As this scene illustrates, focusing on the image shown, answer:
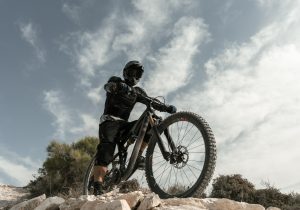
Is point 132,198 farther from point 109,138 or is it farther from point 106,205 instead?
point 109,138

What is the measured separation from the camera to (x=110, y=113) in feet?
24.2

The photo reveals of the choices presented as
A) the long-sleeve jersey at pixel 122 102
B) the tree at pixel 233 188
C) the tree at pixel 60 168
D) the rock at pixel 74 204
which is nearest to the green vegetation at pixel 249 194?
the tree at pixel 233 188

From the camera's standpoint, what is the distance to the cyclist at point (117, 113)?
7.11 metres

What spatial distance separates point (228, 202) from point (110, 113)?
260 centimetres

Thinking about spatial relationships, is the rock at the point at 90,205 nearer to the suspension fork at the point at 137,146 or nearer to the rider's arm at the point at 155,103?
the suspension fork at the point at 137,146

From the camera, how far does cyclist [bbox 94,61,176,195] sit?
711 cm

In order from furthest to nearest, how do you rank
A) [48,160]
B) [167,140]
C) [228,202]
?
[48,160] → [167,140] → [228,202]

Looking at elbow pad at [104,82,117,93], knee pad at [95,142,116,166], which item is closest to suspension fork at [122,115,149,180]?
knee pad at [95,142,116,166]

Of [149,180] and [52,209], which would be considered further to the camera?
[52,209]

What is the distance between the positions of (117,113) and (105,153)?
0.73 meters

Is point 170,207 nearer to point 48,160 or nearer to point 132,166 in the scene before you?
point 132,166

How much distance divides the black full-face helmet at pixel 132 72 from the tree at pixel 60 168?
48.9ft

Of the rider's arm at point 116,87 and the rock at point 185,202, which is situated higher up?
the rider's arm at point 116,87

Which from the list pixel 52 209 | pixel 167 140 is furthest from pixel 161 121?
pixel 52 209
